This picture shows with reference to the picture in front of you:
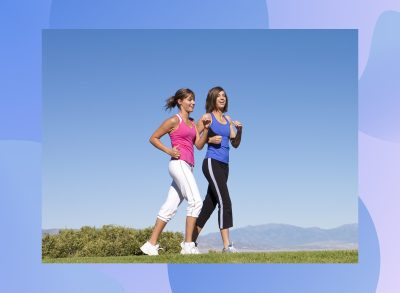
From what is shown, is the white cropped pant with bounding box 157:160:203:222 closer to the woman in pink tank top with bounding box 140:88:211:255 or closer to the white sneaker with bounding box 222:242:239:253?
the woman in pink tank top with bounding box 140:88:211:255

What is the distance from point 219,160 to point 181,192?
0.69 meters

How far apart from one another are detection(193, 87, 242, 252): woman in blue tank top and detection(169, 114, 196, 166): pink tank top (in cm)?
19

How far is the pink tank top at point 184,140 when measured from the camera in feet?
29.6

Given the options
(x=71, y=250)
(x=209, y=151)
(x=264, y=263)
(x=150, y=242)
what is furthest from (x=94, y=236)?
(x=264, y=263)

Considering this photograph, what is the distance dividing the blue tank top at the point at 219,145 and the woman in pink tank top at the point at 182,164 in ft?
0.34

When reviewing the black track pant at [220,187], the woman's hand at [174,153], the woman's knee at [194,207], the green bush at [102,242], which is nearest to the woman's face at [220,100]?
the black track pant at [220,187]

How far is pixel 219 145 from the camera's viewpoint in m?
9.12

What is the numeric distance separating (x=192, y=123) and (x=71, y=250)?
397 centimetres

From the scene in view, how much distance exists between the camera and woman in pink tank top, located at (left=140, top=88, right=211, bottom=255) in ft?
29.3

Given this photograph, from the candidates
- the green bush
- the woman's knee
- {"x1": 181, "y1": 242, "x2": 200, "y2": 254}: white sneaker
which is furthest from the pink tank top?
the green bush

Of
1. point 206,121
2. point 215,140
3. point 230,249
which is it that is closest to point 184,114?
point 206,121

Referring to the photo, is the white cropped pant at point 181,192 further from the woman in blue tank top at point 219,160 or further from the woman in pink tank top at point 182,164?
the woman in blue tank top at point 219,160

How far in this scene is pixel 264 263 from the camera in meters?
8.12

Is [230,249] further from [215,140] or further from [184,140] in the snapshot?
[184,140]
